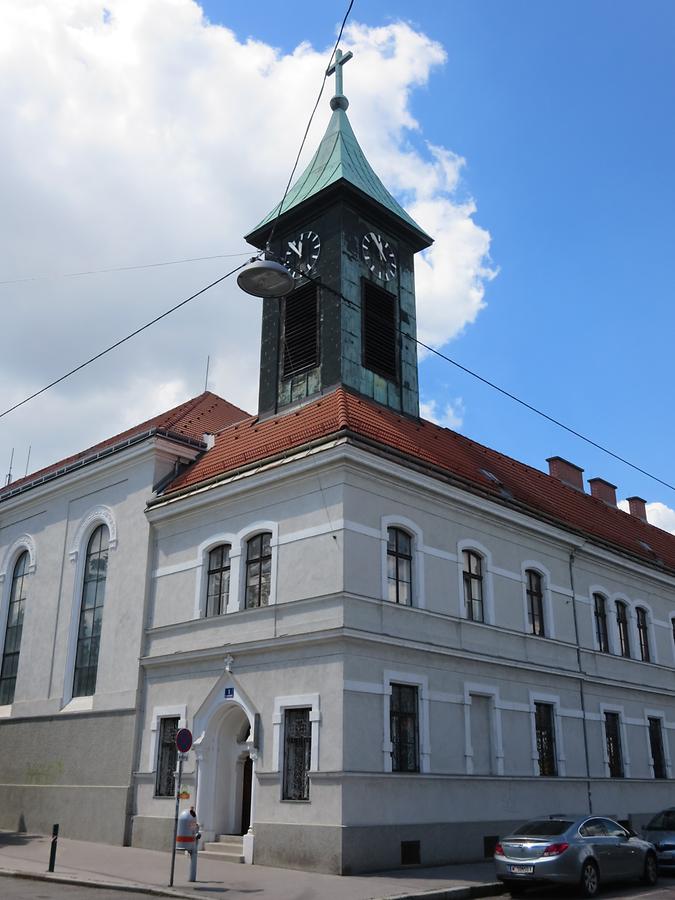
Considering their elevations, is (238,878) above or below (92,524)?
below

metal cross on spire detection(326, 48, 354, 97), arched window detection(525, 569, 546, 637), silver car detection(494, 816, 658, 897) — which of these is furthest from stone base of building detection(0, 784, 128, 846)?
metal cross on spire detection(326, 48, 354, 97)

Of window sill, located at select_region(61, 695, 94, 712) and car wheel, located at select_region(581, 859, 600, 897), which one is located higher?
window sill, located at select_region(61, 695, 94, 712)

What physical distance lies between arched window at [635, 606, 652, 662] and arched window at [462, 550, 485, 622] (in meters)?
9.72

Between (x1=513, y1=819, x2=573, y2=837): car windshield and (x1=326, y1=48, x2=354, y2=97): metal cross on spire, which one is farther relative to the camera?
(x1=326, y1=48, x2=354, y2=97): metal cross on spire

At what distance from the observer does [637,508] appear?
4266cm

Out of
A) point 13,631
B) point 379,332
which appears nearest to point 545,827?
point 379,332

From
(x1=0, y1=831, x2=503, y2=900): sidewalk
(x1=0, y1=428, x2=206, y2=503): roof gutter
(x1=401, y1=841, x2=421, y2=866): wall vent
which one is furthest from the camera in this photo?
(x1=0, y1=428, x2=206, y2=503): roof gutter

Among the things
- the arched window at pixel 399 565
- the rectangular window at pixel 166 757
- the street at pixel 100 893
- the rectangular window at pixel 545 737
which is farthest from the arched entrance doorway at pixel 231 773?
the rectangular window at pixel 545 737

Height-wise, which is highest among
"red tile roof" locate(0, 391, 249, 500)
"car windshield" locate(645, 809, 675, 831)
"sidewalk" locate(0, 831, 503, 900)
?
"red tile roof" locate(0, 391, 249, 500)

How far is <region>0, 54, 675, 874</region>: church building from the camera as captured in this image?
18719 millimetres

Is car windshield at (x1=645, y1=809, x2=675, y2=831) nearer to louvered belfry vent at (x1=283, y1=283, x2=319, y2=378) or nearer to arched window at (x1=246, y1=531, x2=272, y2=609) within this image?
arched window at (x1=246, y1=531, x2=272, y2=609)

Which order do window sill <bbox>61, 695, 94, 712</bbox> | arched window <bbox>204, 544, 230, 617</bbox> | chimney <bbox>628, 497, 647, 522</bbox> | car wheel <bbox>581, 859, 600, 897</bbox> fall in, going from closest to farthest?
car wheel <bbox>581, 859, 600, 897</bbox>
arched window <bbox>204, 544, 230, 617</bbox>
window sill <bbox>61, 695, 94, 712</bbox>
chimney <bbox>628, 497, 647, 522</bbox>

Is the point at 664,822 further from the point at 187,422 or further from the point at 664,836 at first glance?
the point at 187,422

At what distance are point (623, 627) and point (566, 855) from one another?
1518 centimetres
